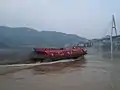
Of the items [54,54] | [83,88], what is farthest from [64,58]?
[83,88]

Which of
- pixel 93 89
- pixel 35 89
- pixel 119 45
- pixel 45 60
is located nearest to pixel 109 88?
pixel 93 89

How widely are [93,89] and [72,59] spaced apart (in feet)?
24.3

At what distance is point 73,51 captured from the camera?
37.9ft

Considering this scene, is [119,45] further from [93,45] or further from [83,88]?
[83,88]

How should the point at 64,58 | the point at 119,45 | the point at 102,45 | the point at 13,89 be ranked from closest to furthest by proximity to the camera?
1. the point at 13,89
2. the point at 64,58
3. the point at 119,45
4. the point at 102,45

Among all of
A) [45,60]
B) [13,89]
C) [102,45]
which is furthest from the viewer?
[102,45]

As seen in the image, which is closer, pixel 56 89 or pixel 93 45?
pixel 56 89

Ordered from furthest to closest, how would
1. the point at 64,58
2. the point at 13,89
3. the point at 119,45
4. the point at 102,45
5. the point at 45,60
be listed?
the point at 102,45
the point at 119,45
the point at 64,58
the point at 45,60
the point at 13,89

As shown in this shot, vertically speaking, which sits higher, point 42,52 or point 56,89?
point 42,52

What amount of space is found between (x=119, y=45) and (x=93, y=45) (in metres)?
5.36

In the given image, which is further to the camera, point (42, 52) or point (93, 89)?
point (42, 52)

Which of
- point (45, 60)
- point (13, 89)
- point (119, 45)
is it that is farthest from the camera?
point (119, 45)

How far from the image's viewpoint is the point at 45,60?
10.1m

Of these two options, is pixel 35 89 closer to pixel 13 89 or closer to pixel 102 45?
pixel 13 89
